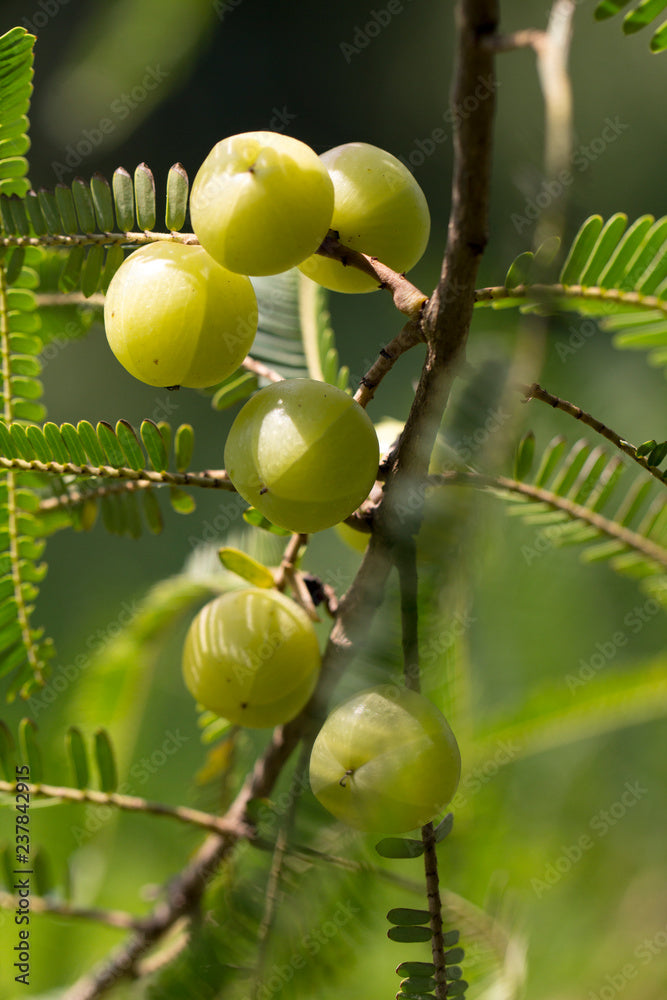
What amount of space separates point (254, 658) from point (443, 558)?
0.26 feet

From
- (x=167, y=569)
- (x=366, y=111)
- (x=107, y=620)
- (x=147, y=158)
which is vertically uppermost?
(x=366, y=111)

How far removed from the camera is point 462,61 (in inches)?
6.8

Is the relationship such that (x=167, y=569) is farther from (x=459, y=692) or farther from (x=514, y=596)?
(x=459, y=692)

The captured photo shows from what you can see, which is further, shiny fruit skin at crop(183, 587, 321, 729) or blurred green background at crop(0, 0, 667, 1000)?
blurred green background at crop(0, 0, 667, 1000)

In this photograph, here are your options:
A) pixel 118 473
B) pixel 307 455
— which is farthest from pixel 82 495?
pixel 307 455

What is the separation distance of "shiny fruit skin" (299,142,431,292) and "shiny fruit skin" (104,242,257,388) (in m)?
0.03

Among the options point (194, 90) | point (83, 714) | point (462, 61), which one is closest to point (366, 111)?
point (194, 90)

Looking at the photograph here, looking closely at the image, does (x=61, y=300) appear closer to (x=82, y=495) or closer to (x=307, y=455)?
(x=82, y=495)

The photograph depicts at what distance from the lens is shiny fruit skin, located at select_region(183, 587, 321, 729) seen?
0.93 feet

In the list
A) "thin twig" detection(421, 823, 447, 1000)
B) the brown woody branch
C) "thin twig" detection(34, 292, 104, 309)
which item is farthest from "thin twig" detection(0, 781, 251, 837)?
"thin twig" detection(34, 292, 104, 309)

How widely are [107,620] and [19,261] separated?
0.40 meters

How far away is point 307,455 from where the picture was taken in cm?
23

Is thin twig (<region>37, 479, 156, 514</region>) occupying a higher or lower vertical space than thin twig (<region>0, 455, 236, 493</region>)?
lower

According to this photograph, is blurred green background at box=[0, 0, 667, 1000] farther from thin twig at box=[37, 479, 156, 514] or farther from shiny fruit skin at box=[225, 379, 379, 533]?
thin twig at box=[37, 479, 156, 514]
